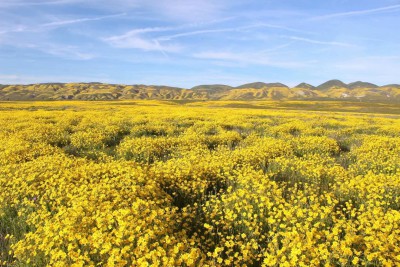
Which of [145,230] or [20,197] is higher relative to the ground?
[145,230]

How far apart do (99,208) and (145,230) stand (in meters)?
1.50

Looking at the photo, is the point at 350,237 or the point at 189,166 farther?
the point at 189,166

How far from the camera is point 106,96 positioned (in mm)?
190875

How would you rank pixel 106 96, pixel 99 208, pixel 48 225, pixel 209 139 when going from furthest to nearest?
pixel 106 96
pixel 209 139
pixel 99 208
pixel 48 225

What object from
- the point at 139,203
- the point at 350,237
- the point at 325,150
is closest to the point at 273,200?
the point at 350,237

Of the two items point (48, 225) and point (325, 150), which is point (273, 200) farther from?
point (325, 150)

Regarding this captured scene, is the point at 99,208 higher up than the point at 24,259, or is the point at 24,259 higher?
the point at 99,208

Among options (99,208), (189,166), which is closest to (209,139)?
(189,166)

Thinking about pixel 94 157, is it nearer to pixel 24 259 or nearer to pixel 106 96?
pixel 24 259

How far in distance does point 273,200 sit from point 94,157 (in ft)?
31.1

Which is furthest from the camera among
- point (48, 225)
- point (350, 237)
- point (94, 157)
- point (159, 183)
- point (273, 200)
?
point (94, 157)

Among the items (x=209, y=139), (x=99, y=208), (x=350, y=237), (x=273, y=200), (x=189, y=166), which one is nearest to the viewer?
(x=350, y=237)

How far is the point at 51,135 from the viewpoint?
18359 millimetres

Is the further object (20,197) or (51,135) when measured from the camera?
(51,135)
